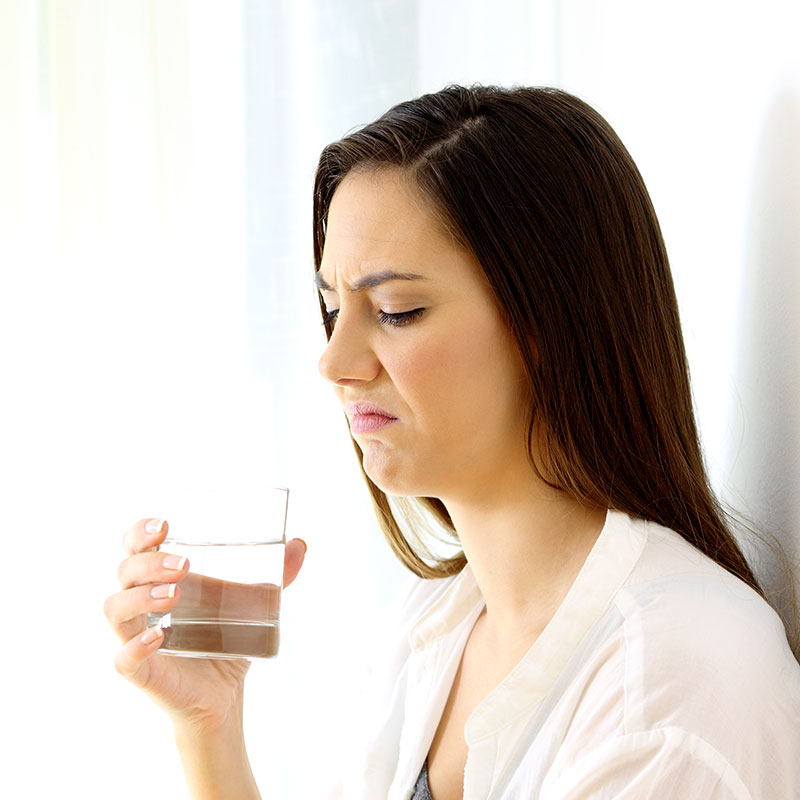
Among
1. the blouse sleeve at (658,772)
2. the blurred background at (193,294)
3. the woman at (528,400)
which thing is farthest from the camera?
the blurred background at (193,294)

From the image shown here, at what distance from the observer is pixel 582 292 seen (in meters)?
0.92

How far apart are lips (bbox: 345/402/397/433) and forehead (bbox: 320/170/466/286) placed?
0.13 m

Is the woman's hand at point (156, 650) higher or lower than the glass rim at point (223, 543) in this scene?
lower

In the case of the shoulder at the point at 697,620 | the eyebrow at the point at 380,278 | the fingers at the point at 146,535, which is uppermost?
the eyebrow at the point at 380,278

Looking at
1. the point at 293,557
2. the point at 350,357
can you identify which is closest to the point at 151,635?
the point at 293,557

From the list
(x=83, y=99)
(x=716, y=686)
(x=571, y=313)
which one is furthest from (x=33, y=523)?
(x=716, y=686)

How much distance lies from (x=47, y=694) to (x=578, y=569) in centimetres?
91

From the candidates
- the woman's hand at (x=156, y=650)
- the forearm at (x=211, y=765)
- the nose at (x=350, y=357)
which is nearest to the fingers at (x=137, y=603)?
the woman's hand at (x=156, y=650)

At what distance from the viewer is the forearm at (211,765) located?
1.16 metres

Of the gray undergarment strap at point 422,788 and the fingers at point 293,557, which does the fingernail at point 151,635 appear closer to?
the fingers at point 293,557

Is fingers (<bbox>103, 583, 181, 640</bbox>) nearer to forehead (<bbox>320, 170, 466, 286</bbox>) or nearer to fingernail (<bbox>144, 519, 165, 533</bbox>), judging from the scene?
fingernail (<bbox>144, 519, 165, 533</bbox>)

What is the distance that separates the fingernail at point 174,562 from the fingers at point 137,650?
7 cm

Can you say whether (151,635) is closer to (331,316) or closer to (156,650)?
(156,650)

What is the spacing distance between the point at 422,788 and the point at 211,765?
11.2 inches
